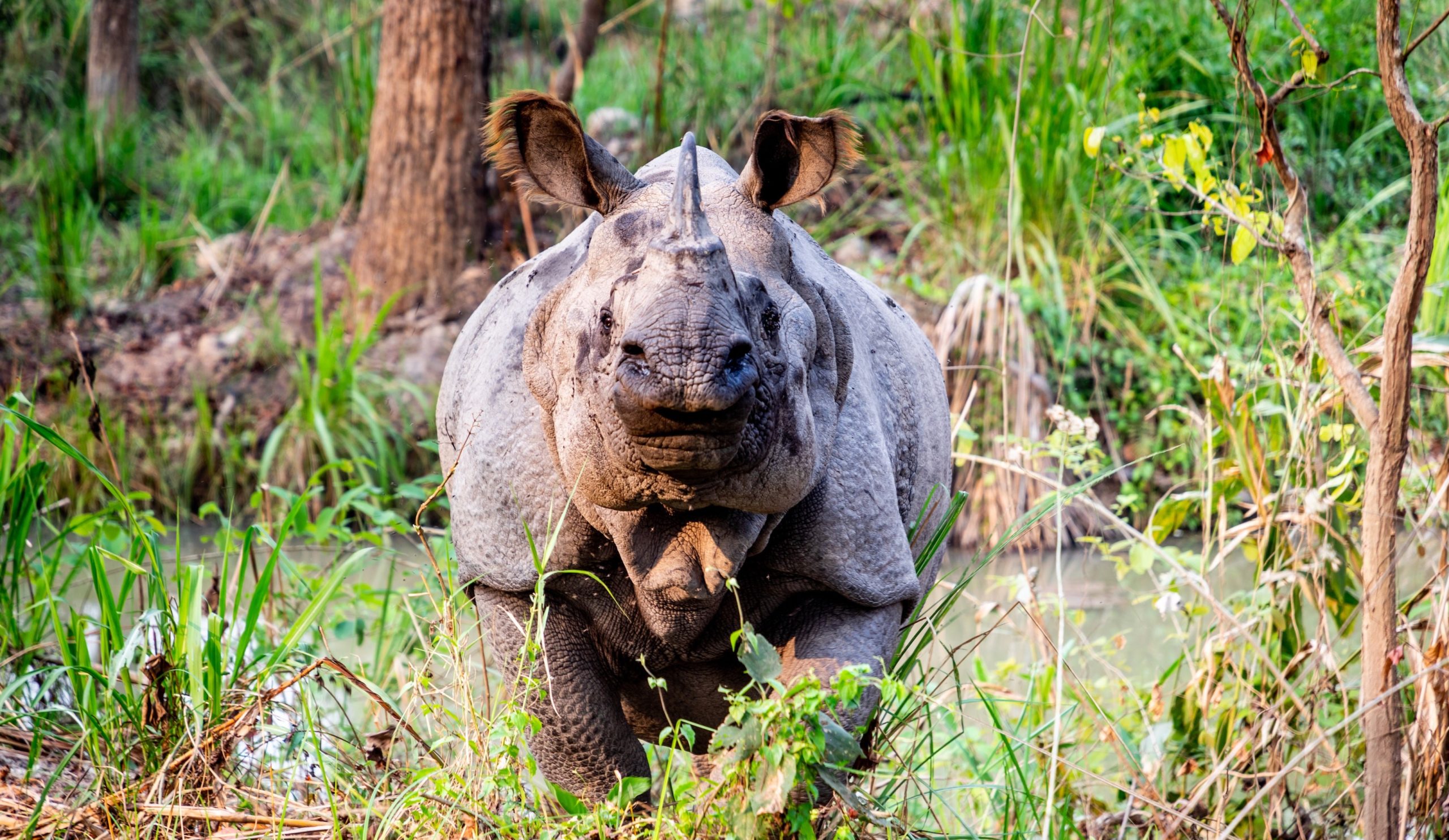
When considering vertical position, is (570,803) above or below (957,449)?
above

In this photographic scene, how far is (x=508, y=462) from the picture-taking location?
2.43 meters

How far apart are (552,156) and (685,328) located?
70 centimetres

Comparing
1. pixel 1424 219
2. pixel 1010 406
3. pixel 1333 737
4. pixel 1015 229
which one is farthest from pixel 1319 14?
pixel 1424 219

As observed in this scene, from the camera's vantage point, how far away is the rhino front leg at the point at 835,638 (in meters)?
2.40

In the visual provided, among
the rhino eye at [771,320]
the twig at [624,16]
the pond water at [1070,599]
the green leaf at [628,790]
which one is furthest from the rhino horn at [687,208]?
the twig at [624,16]

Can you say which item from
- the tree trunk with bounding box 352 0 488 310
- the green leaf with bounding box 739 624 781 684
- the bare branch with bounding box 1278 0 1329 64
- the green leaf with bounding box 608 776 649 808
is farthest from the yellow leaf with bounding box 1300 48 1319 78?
the tree trunk with bounding box 352 0 488 310

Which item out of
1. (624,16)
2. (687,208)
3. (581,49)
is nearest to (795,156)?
(687,208)

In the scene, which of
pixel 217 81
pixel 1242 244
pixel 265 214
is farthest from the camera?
pixel 217 81

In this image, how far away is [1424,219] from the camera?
248 centimetres

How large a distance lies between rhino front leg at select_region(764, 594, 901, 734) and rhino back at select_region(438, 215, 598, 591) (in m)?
0.43

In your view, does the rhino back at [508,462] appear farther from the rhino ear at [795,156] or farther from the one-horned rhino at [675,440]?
the rhino ear at [795,156]

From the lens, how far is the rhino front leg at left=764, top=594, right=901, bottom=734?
2.40 m

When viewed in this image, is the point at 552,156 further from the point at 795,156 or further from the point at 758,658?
the point at 758,658

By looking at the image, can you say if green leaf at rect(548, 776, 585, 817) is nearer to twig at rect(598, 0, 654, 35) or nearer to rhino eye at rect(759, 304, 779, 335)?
rhino eye at rect(759, 304, 779, 335)
